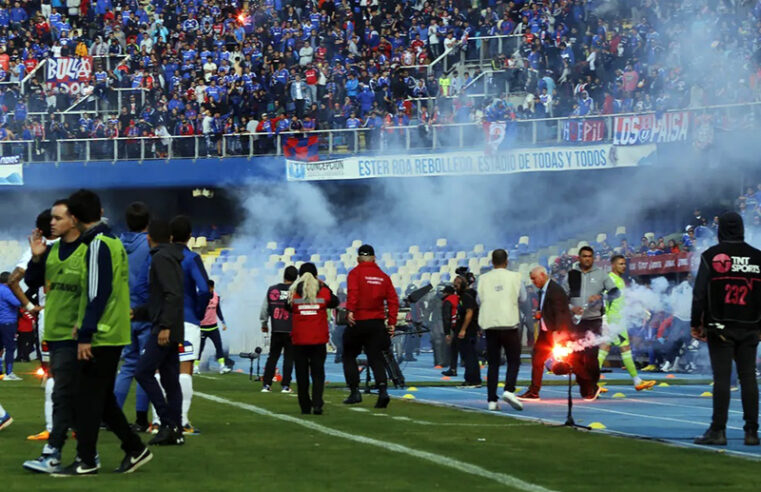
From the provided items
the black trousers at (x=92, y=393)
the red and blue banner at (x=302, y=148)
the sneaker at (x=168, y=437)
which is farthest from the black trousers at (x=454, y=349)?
the black trousers at (x=92, y=393)

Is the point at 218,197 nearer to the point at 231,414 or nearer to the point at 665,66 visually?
the point at 665,66

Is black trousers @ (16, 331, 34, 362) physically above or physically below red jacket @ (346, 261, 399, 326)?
below

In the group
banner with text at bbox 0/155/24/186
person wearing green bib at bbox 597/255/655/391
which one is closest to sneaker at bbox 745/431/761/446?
person wearing green bib at bbox 597/255/655/391

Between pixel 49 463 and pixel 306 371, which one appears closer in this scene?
pixel 49 463

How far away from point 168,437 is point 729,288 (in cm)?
492

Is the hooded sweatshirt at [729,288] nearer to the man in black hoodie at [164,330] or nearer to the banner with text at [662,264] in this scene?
the man in black hoodie at [164,330]

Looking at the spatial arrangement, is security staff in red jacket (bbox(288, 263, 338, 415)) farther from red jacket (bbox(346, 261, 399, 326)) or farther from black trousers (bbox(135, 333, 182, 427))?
black trousers (bbox(135, 333, 182, 427))

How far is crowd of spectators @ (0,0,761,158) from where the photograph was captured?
37.4 meters

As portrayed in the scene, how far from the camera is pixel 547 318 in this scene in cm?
1841

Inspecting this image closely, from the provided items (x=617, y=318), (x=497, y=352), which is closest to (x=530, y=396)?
(x=617, y=318)

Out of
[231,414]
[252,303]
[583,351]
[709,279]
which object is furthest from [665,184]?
[709,279]

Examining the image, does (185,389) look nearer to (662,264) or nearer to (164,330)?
(164,330)

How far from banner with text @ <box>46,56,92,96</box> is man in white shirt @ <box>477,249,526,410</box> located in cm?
3264

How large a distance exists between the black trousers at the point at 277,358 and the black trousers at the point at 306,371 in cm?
477
